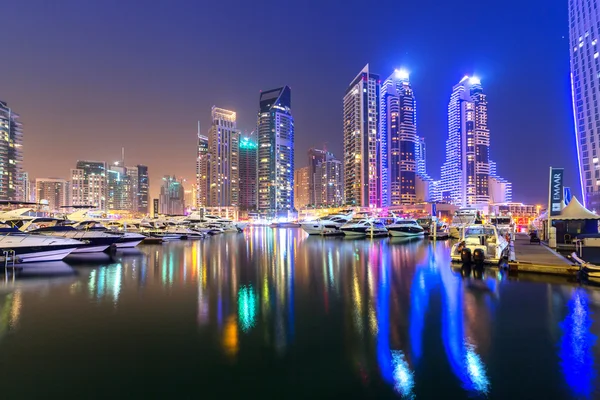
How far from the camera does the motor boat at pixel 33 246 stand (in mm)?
16719

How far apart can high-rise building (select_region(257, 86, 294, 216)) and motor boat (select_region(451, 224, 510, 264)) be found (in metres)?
159

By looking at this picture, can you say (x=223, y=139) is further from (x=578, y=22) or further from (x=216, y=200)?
(x=578, y=22)

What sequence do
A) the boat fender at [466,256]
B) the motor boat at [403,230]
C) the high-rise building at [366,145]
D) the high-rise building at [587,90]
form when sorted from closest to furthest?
the boat fender at [466,256] → the motor boat at [403,230] → the high-rise building at [587,90] → the high-rise building at [366,145]

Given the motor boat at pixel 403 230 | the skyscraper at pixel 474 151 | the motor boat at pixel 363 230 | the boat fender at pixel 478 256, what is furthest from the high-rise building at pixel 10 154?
the skyscraper at pixel 474 151

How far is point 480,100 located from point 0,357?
761 feet

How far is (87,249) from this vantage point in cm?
2353

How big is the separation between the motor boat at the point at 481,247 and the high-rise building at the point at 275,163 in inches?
6277

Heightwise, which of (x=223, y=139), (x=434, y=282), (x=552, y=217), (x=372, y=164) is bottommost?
(x=434, y=282)

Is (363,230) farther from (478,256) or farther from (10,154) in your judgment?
(10,154)

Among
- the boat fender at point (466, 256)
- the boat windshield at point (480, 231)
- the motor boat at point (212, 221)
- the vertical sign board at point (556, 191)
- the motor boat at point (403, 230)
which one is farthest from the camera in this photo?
the motor boat at point (212, 221)

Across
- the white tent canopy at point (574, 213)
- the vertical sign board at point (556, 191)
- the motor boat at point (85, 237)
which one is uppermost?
the vertical sign board at point (556, 191)

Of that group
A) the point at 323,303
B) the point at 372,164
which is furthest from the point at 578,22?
the point at 323,303

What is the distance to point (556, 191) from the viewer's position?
2300cm

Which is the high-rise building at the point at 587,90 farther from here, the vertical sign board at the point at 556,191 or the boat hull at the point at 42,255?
the boat hull at the point at 42,255
